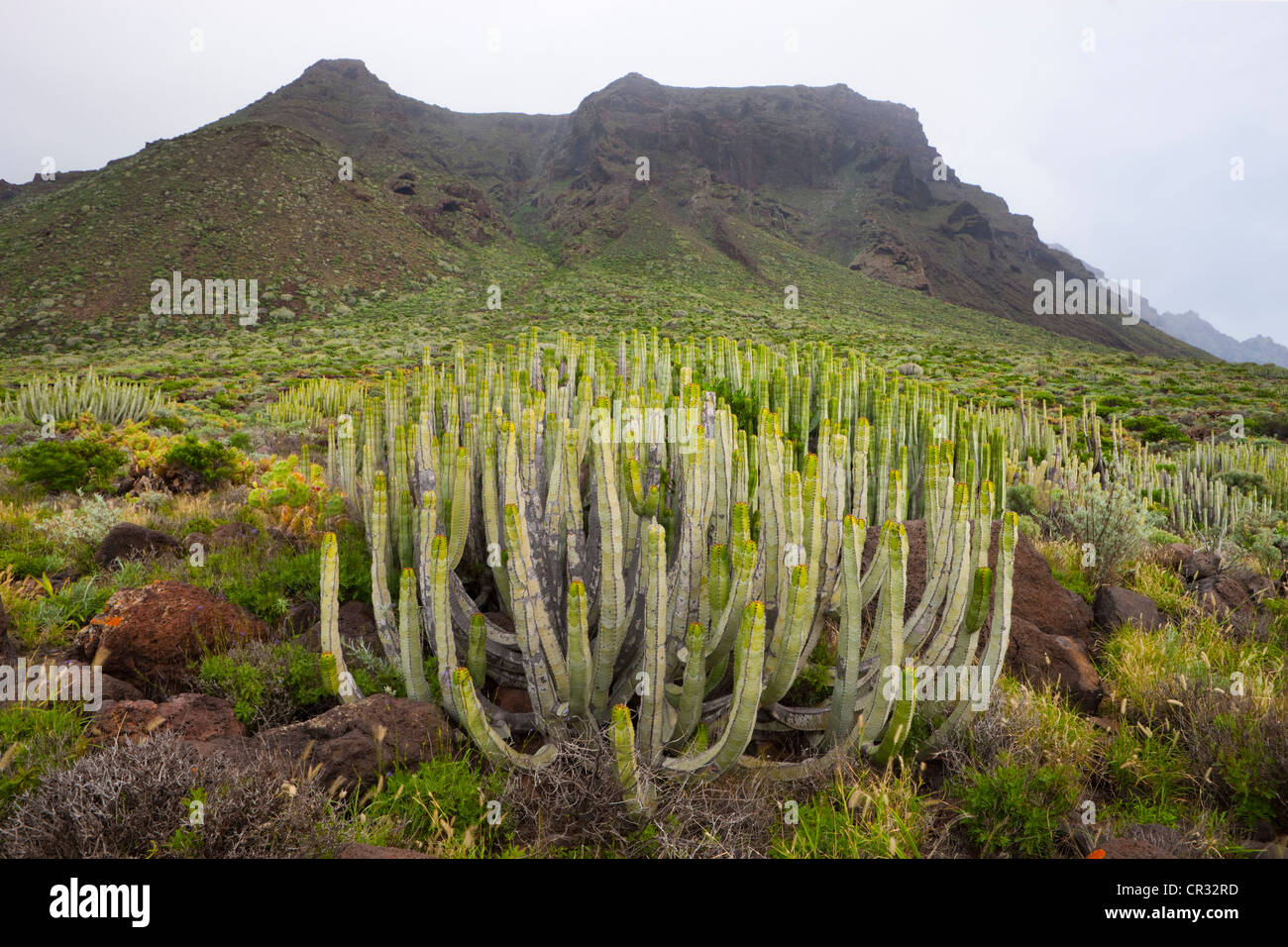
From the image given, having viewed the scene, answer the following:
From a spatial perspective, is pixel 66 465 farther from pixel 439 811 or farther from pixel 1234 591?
pixel 1234 591

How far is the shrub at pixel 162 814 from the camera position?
7.00 ft

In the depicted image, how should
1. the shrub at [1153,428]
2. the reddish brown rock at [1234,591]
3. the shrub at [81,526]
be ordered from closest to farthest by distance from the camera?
the reddish brown rock at [1234,591] → the shrub at [81,526] → the shrub at [1153,428]

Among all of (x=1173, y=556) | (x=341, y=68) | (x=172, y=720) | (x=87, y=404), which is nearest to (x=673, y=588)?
(x=172, y=720)

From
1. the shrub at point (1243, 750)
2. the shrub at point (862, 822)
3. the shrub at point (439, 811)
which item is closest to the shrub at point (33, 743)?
the shrub at point (439, 811)

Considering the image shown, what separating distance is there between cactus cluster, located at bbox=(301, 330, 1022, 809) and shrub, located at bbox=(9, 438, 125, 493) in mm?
5413

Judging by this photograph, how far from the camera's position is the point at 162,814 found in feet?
7.31

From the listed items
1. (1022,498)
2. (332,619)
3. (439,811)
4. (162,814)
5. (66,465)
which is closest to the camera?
(162,814)

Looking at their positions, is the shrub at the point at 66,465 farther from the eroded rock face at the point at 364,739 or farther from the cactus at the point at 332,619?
the eroded rock face at the point at 364,739

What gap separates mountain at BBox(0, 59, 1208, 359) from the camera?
42.8m

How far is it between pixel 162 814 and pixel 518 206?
91502 millimetres

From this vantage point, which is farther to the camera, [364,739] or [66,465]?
[66,465]

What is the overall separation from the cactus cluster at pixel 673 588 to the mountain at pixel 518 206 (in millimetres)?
41356

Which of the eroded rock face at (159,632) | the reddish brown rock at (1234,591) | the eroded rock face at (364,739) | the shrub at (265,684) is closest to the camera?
the eroded rock face at (364,739)

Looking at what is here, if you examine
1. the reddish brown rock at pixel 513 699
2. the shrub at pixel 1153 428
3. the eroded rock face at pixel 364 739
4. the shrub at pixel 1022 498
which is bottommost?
the reddish brown rock at pixel 513 699
